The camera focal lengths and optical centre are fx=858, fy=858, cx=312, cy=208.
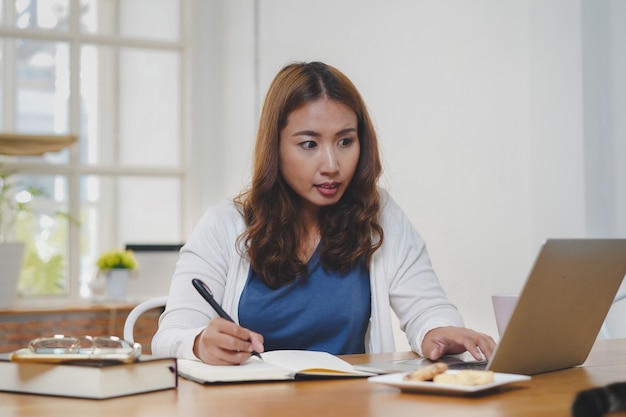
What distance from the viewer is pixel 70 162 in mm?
5258

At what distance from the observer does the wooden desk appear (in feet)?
3.16

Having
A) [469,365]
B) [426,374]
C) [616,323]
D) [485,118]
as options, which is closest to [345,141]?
[469,365]

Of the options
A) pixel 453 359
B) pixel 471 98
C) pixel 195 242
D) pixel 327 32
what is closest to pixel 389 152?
pixel 471 98

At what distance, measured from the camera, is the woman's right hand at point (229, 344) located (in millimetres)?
1317

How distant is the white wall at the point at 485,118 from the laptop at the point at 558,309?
120 centimetres

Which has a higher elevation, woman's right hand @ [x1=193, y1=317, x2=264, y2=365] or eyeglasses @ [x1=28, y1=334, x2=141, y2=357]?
eyeglasses @ [x1=28, y1=334, x2=141, y2=357]

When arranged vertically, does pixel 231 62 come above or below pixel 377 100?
above

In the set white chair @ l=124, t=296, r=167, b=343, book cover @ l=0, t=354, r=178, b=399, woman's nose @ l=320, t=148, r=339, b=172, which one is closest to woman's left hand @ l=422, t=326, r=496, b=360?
woman's nose @ l=320, t=148, r=339, b=172

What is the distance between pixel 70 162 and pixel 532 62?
10.9 ft

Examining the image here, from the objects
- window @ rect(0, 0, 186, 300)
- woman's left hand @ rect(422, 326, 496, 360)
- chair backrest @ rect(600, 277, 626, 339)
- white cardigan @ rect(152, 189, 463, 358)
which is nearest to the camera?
woman's left hand @ rect(422, 326, 496, 360)

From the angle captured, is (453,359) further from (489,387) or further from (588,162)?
(588,162)

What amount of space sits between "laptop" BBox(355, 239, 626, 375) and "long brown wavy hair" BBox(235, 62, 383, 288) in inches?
22.8

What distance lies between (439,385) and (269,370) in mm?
272

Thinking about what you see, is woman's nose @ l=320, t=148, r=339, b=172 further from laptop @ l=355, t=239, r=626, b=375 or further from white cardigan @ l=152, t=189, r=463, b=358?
laptop @ l=355, t=239, r=626, b=375
